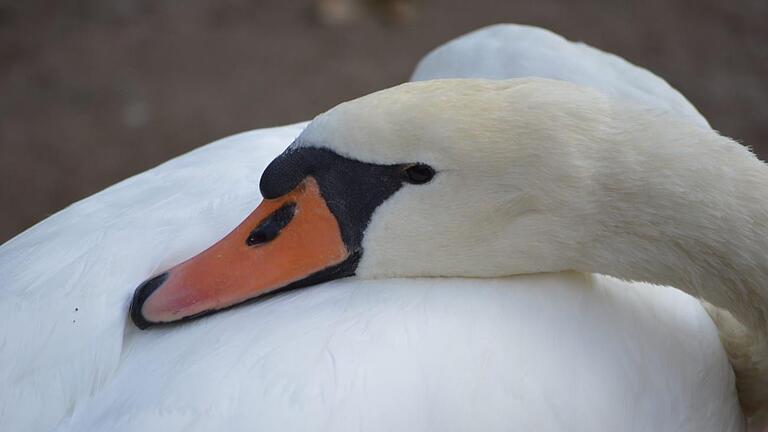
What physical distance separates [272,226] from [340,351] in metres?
0.26

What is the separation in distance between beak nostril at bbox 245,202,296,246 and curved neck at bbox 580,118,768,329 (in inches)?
20.0

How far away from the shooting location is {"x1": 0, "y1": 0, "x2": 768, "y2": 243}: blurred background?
460cm

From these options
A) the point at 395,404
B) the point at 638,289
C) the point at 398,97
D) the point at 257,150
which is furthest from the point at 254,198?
the point at 638,289

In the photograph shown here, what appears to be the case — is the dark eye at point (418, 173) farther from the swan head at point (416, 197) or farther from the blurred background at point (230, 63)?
the blurred background at point (230, 63)

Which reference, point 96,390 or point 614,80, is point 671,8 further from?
point 96,390

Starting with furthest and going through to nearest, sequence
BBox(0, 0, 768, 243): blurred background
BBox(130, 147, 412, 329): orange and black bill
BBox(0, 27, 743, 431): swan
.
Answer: BBox(0, 0, 768, 243): blurred background → BBox(130, 147, 412, 329): orange and black bill → BBox(0, 27, 743, 431): swan

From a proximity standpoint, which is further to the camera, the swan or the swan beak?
the swan beak

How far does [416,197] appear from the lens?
1.67 m

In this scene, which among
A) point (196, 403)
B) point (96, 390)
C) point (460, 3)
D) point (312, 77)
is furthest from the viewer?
point (460, 3)

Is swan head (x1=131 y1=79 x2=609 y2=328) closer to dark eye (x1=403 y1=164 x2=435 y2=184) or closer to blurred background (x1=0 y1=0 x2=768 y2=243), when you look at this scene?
dark eye (x1=403 y1=164 x2=435 y2=184)

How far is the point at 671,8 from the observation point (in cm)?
Result: 516

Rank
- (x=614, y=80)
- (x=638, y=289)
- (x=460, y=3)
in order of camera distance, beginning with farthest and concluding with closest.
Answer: (x=460, y=3), (x=614, y=80), (x=638, y=289)

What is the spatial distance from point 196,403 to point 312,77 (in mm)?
3509

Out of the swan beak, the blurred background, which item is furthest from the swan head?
the blurred background
